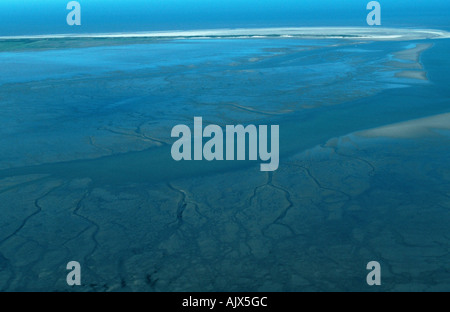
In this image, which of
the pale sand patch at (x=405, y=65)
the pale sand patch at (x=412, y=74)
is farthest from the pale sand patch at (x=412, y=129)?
the pale sand patch at (x=405, y=65)

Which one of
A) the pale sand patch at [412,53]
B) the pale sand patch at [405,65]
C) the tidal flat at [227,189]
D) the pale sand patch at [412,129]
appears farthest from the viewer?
the pale sand patch at [412,53]

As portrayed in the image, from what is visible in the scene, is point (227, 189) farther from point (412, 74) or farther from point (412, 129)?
point (412, 74)

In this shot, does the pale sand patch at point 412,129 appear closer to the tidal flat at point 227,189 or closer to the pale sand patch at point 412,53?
the tidal flat at point 227,189

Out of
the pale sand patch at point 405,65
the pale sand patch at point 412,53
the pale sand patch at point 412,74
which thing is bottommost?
the pale sand patch at point 412,74

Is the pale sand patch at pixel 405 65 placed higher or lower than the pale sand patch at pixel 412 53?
lower

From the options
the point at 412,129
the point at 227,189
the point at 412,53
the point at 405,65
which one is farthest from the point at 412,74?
the point at 227,189

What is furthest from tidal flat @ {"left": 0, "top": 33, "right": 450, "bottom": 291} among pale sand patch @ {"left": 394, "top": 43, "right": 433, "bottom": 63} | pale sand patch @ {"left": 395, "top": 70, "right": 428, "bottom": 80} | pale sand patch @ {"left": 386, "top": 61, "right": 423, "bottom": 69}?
pale sand patch @ {"left": 394, "top": 43, "right": 433, "bottom": 63}
